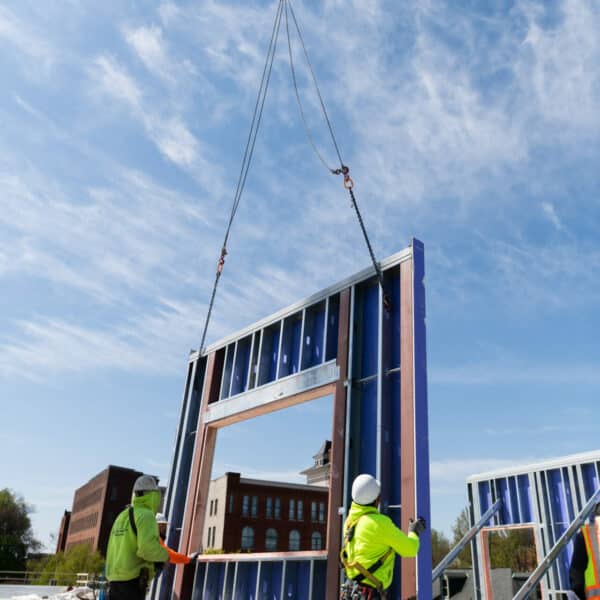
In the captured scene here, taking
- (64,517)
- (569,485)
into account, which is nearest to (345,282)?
(569,485)

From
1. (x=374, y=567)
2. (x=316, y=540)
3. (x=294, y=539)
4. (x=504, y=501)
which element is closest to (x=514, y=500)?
(x=504, y=501)

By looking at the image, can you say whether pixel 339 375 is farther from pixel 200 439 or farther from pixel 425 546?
pixel 200 439

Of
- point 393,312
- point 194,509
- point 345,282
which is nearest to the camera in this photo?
point 393,312

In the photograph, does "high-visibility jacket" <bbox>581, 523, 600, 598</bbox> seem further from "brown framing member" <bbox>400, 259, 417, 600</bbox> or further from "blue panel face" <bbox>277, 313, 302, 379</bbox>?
"blue panel face" <bbox>277, 313, 302, 379</bbox>

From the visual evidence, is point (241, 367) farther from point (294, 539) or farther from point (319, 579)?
point (294, 539)

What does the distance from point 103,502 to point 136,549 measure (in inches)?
2581


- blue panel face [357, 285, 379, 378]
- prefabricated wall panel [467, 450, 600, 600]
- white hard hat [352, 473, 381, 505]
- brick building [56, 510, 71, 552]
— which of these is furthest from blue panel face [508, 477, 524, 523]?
brick building [56, 510, 71, 552]

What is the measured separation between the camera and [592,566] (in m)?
4.47

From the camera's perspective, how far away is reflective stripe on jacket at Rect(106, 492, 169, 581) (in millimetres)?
5266

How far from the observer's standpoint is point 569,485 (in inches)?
465

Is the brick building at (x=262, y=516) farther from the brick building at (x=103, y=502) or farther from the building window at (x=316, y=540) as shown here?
the brick building at (x=103, y=502)

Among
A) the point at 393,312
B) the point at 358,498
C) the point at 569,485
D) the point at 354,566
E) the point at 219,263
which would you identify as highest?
the point at 219,263

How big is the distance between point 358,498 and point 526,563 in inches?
1178

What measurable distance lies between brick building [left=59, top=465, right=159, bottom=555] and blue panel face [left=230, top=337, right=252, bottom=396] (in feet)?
193
